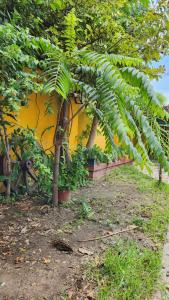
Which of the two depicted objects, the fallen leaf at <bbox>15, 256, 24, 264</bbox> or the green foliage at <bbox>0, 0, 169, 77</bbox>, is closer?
the fallen leaf at <bbox>15, 256, 24, 264</bbox>

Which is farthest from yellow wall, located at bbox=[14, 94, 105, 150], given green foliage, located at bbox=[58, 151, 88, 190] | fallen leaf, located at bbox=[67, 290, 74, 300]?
fallen leaf, located at bbox=[67, 290, 74, 300]

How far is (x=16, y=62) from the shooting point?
3.10 metres

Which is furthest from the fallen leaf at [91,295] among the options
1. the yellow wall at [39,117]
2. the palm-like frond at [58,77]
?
the yellow wall at [39,117]

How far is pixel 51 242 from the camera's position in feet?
10.4

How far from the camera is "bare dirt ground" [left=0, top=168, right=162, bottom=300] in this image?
2.39 meters

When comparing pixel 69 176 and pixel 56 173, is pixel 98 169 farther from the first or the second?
pixel 56 173

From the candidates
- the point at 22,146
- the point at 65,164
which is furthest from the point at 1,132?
the point at 65,164

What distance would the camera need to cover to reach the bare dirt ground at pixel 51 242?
7.84 ft

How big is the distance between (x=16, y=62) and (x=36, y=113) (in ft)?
8.33

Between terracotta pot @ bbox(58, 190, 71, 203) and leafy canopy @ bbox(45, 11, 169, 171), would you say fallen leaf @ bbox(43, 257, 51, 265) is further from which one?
terracotta pot @ bbox(58, 190, 71, 203)

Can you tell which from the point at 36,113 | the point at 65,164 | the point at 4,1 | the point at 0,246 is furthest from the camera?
the point at 36,113

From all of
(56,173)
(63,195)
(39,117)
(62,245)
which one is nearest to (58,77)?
(56,173)

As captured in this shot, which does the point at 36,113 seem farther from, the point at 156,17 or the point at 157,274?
the point at 157,274

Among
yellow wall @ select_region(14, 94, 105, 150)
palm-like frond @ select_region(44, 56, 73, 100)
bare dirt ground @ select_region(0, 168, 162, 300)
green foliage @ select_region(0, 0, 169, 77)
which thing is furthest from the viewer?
yellow wall @ select_region(14, 94, 105, 150)
